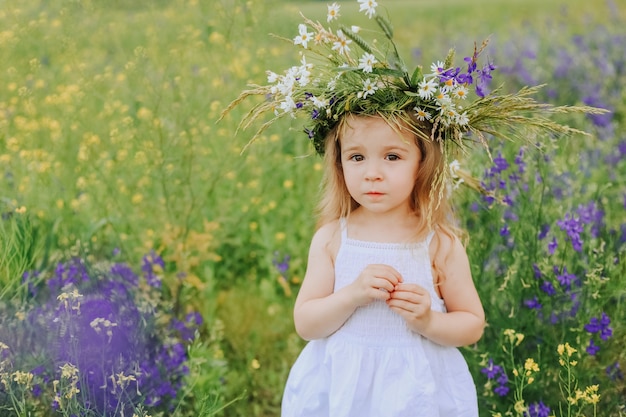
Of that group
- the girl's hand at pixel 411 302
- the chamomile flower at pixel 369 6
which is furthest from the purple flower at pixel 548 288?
the chamomile flower at pixel 369 6

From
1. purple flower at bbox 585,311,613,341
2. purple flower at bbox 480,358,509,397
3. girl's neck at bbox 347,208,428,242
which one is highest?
girl's neck at bbox 347,208,428,242

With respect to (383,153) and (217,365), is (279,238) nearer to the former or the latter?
(217,365)

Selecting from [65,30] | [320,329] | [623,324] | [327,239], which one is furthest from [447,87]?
[65,30]

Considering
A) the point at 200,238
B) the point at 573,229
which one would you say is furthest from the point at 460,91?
the point at 200,238

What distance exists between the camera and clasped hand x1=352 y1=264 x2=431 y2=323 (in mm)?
2330

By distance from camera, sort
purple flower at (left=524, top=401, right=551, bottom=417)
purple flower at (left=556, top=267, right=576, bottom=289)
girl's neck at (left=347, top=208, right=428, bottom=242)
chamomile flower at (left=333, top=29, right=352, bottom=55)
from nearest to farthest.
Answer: chamomile flower at (left=333, top=29, right=352, bottom=55), girl's neck at (left=347, top=208, right=428, bottom=242), purple flower at (left=524, top=401, right=551, bottom=417), purple flower at (left=556, top=267, right=576, bottom=289)

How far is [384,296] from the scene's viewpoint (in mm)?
2336

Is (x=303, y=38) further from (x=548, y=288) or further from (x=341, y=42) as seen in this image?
(x=548, y=288)

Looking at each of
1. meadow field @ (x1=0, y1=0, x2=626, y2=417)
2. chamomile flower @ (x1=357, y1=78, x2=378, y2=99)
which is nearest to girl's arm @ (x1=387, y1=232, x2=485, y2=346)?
meadow field @ (x1=0, y1=0, x2=626, y2=417)

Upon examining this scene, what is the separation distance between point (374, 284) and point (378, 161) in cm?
33

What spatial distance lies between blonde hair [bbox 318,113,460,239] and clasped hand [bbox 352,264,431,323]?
184mm

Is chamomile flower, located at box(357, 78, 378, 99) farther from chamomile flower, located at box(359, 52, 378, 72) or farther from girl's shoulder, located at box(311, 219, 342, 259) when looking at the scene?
girl's shoulder, located at box(311, 219, 342, 259)

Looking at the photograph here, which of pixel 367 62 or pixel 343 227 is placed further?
pixel 343 227

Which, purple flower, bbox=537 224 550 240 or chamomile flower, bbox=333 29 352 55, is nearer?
chamomile flower, bbox=333 29 352 55
